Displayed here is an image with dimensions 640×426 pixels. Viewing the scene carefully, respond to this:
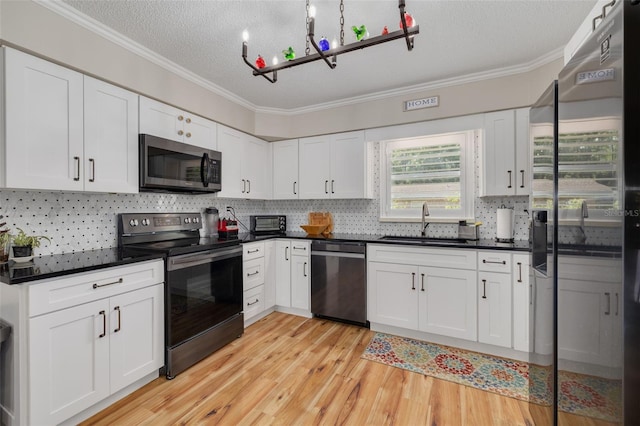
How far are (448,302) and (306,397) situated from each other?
155 cm

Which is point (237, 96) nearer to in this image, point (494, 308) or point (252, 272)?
point (252, 272)

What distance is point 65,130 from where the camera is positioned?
1.88m

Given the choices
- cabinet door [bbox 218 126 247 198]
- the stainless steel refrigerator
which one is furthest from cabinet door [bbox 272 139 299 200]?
the stainless steel refrigerator

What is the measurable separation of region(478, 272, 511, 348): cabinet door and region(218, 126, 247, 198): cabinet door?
2.73m

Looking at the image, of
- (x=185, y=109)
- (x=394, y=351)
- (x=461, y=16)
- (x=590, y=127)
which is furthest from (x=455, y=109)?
(x=185, y=109)

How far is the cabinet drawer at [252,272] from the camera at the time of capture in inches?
121

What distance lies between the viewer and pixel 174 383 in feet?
6.94

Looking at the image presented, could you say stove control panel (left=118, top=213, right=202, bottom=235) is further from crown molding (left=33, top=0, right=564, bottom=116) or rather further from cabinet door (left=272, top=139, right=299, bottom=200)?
crown molding (left=33, top=0, right=564, bottom=116)

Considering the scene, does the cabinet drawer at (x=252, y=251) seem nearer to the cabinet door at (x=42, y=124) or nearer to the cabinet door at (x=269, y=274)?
the cabinet door at (x=269, y=274)

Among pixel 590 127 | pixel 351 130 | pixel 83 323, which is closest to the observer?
pixel 590 127

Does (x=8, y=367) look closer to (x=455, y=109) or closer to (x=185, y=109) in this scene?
(x=185, y=109)

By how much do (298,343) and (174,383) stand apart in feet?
3.55

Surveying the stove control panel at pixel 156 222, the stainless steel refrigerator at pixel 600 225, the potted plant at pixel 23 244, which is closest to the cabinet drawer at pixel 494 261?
the stainless steel refrigerator at pixel 600 225

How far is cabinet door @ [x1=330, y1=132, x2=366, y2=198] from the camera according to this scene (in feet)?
11.2
